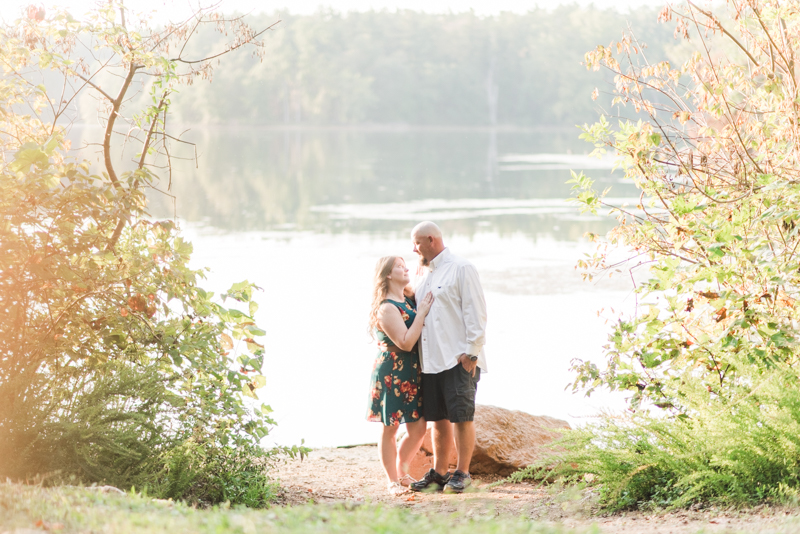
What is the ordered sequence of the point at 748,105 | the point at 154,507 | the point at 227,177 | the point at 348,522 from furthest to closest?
the point at 227,177 → the point at 748,105 → the point at 154,507 → the point at 348,522

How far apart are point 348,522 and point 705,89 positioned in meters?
3.99

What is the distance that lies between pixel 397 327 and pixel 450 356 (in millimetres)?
407

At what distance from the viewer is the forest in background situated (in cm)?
7419

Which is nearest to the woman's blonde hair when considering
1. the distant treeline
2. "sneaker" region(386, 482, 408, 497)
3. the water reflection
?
"sneaker" region(386, 482, 408, 497)

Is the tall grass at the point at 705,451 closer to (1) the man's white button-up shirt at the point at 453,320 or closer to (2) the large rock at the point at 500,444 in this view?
(1) the man's white button-up shirt at the point at 453,320

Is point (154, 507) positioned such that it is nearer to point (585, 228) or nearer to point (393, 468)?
point (393, 468)

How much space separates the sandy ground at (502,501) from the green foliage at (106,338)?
687 millimetres

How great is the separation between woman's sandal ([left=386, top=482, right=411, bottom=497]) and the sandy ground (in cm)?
5

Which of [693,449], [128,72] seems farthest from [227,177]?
[693,449]

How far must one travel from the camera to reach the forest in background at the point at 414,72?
243ft

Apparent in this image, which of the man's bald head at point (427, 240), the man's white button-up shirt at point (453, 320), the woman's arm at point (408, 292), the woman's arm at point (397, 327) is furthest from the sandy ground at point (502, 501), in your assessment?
the man's bald head at point (427, 240)

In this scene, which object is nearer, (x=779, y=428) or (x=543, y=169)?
(x=779, y=428)

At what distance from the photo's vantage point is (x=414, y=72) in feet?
286

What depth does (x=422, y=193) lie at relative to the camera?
33.0m
